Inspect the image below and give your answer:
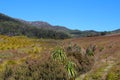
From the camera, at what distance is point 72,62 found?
36719mm

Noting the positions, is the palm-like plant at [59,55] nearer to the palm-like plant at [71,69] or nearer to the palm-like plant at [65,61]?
the palm-like plant at [65,61]

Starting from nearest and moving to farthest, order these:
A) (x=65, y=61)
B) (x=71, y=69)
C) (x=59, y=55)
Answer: (x=71, y=69) → (x=65, y=61) → (x=59, y=55)

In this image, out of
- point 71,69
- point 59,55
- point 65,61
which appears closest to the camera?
point 71,69

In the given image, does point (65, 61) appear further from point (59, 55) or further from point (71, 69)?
point (71, 69)

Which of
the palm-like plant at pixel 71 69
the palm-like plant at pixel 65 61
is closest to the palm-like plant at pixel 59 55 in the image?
the palm-like plant at pixel 65 61

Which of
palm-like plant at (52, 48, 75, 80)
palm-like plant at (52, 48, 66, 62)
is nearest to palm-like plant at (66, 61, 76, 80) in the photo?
palm-like plant at (52, 48, 75, 80)

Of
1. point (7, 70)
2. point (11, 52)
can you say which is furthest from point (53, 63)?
point (11, 52)

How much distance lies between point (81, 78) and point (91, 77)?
1.62m

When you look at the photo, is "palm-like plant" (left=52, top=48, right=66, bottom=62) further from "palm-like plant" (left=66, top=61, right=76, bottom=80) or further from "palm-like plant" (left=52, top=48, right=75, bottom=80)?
"palm-like plant" (left=66, top=61, right=76, bottom=80)

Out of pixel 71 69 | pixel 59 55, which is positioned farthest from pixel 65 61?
pixel 71 69

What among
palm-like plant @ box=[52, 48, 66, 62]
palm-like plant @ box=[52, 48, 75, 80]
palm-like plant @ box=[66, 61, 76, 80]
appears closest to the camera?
palm-like plant @ box=[66, 61, 76, 80]

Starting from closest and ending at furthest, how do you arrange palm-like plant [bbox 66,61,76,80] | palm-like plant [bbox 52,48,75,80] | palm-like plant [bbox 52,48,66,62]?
palm-like plant [bbox 66,61,76,80] < palm-like plant [bbox 52,48,75,80] < palm-like plant [bbox 52,48,66,62]

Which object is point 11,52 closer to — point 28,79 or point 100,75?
point 28,79

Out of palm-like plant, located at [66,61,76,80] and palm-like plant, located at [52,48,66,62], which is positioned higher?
palm-like plant, located at [52,48,66,62]
